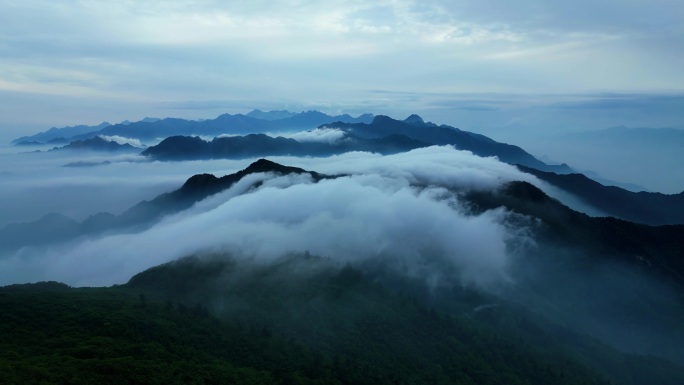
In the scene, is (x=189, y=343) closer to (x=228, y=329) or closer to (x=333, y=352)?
(x=228, y=329)

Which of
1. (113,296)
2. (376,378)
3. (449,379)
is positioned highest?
(113,296)

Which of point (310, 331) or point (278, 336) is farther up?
point (278, 336)

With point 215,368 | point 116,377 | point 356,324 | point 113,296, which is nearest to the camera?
Result: point 116,377

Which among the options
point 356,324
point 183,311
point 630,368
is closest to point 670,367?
point 630,368

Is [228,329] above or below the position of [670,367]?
above

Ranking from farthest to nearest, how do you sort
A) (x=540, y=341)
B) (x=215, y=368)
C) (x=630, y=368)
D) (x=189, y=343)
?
(x=540, y=341)
(x=630, y=368)
(x=189, y=343)
(x=215, y=368)

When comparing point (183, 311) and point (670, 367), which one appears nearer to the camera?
point (183, 311)

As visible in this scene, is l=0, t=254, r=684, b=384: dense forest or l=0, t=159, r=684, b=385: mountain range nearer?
l=0, t=254, r=684, b=384: dense forest

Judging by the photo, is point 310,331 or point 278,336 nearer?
point 278,336

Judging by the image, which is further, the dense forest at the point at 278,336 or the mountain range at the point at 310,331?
the mountain range at the point at 310,331
